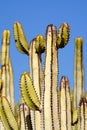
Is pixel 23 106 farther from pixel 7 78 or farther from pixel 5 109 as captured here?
pixel 7 78

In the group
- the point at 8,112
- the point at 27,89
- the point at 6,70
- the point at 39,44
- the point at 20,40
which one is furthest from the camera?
the point at 6,70

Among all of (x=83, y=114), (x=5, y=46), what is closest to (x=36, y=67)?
(x=83, y=114)

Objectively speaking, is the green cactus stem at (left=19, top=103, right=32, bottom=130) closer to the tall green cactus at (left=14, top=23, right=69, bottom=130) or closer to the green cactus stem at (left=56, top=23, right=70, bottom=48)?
the tall green cactus at (left=14, top=23, right=69, bottom=130)

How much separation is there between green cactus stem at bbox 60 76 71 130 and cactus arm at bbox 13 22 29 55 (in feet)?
3.58

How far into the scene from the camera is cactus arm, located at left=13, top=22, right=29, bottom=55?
562 cm

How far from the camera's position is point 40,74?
5.42 metres

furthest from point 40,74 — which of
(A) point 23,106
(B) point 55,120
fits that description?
(B) point 55,120

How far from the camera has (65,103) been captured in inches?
188

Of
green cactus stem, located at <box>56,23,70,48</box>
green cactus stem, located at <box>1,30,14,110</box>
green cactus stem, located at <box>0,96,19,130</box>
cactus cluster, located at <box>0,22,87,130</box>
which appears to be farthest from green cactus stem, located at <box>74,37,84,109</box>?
green cactus stem, located at <box>0,96,19,130</box>

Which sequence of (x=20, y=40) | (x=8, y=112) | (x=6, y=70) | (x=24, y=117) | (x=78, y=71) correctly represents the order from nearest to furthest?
1. (x=8, y=112)
2. (x=24, y=117)
3. (x=20, y=40)
4. (x=78, y=71)
5. (x=6, y=70)

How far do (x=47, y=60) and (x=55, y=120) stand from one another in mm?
740

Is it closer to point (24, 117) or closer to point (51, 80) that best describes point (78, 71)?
point (24, 117)

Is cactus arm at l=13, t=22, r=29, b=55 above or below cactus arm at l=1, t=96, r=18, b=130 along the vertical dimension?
above

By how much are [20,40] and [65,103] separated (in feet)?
4.31
